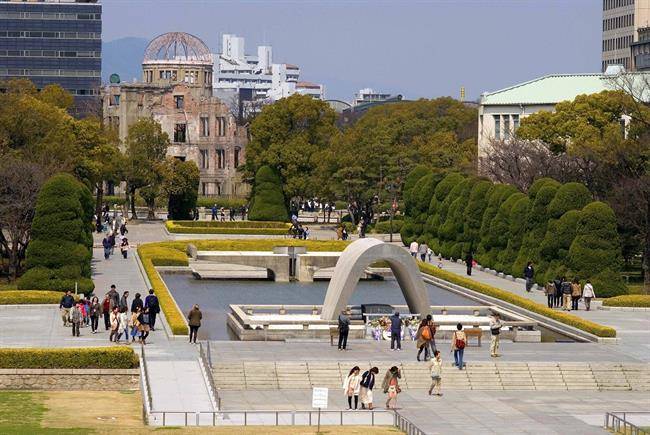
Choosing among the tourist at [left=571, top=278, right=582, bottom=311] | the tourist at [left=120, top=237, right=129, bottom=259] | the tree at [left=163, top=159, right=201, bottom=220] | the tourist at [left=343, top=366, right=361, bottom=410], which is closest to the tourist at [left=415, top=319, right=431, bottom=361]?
the tourist at [left=343, top=366, right=361, bottom=410]

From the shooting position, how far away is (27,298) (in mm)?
63125

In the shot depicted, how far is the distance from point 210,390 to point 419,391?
662cm

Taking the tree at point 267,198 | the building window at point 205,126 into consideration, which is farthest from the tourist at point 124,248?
the building window at point 205,126

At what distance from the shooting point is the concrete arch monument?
186 ft

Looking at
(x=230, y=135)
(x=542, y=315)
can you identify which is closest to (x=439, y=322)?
(x=542, y=315)

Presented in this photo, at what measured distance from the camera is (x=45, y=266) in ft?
218

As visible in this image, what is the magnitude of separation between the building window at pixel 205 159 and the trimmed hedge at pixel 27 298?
90.0 metres

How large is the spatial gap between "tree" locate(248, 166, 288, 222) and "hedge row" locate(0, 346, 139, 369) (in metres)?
72.7

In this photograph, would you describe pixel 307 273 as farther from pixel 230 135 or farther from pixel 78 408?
pixel 230 135

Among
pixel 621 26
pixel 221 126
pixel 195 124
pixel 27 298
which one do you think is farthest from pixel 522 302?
pixel 621 26

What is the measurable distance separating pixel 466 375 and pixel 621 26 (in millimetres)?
125411

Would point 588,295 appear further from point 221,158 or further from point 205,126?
point 221,158

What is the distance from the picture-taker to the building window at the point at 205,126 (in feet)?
500

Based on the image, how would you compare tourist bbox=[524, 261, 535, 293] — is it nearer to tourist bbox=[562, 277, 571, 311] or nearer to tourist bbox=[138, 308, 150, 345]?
tourist bbox=[562, 277, 571, 311]
